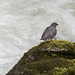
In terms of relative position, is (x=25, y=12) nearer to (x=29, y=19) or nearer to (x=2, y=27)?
(x=29, y=19)

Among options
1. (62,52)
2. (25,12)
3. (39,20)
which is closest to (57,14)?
(39,20)

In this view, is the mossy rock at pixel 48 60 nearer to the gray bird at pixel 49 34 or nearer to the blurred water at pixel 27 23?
the gray bird at pixel 49 34

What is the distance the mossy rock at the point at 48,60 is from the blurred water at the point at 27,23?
3373mm

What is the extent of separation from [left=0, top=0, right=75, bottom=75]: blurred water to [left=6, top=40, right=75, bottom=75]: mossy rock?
3.37 meters

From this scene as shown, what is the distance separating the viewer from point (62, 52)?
4.00m

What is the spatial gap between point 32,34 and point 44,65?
637 centimetres

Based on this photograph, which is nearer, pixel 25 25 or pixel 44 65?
pixel 44 65

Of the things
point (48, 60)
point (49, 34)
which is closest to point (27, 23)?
point (49, 34)

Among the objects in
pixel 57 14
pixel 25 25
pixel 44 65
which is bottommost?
pixel 44 65

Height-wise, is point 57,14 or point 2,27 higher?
point 57,14

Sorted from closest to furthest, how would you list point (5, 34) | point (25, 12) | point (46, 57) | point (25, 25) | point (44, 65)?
point (44, 65)
point (46, 57)
point (5, 34)
point (25, 25)
point (25, 12)

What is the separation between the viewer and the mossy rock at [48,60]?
3.35 meters

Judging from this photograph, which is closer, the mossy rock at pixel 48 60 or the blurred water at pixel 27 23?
the mossy rock at pixel 48 60

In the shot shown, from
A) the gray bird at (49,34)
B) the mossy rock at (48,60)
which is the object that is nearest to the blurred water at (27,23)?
the gray bird at (49,34)
